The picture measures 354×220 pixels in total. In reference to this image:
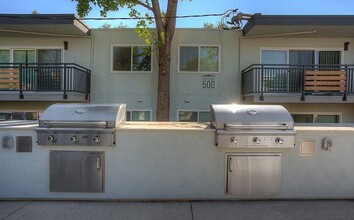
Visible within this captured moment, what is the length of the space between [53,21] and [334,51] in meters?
11.4

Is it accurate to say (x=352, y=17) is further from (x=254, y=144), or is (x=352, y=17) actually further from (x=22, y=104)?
(x=22, y=104)

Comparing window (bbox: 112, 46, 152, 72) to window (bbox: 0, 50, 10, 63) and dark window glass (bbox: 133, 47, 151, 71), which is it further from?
window (bbox: 0, 50, 10, 63)

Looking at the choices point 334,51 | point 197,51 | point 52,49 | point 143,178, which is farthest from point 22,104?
point 334,51

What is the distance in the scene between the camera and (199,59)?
13.3 meters

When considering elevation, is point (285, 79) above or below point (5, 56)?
below

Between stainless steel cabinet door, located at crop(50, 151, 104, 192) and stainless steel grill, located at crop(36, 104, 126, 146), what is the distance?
21cm

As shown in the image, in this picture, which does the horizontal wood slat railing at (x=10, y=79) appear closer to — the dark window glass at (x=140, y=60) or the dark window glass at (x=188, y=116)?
the dark window glass at (x=140, y=60)

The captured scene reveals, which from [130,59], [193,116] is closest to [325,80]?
[193,116]

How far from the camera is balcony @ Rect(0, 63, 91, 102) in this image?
1192 centimetres

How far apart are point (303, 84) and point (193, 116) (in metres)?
4.49

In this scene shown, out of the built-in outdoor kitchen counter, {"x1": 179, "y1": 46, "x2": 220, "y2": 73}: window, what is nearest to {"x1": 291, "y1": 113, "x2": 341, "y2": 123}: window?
{"x1": 179, "y1": 46, "x2": 220, "y2": 73}: window

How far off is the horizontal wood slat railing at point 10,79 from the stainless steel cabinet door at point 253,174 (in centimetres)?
1023

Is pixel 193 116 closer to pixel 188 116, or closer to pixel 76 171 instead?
pixel 188 116

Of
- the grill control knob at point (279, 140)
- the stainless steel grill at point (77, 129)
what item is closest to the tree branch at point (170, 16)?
the stainless steel grill at point (77, 129)
